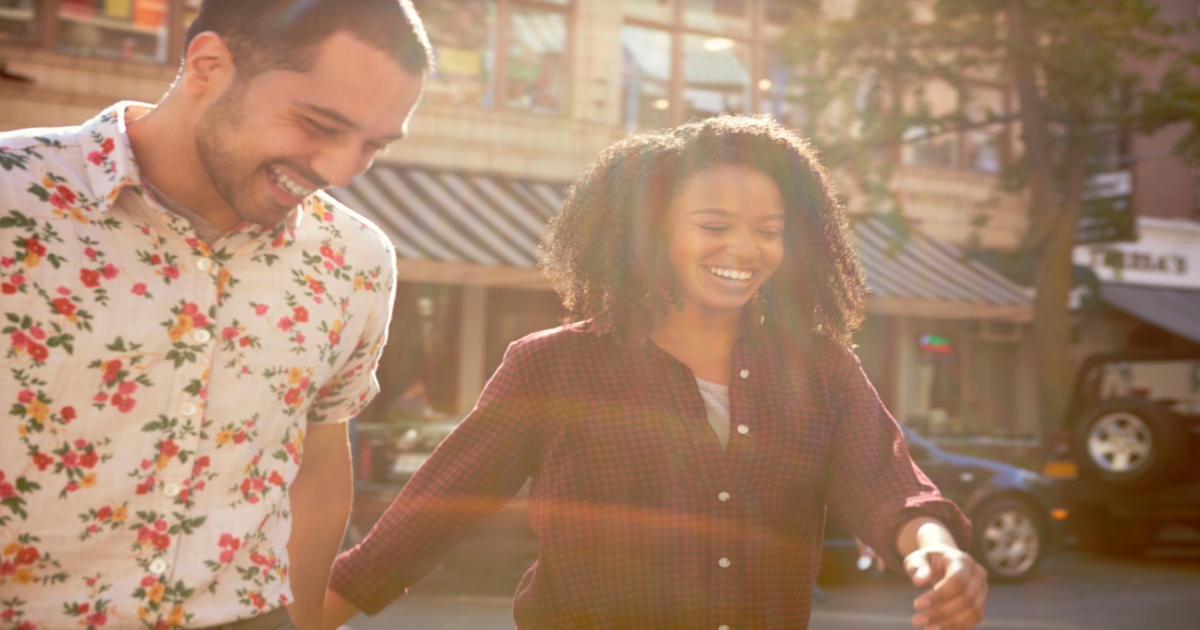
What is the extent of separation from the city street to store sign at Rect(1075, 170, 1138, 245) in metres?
7.34

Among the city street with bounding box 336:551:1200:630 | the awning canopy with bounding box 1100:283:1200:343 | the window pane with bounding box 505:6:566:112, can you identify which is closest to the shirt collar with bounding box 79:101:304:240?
the city street with bounding box 336:551:1200:630

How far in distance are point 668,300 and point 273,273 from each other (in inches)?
36.3

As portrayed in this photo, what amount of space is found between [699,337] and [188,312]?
3.80 feet

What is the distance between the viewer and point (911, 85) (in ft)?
47.1

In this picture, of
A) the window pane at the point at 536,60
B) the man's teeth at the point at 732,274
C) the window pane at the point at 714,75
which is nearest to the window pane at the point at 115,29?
the window pane at the point at 536,60

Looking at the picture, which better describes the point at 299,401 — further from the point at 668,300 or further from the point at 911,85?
the point at 911,85

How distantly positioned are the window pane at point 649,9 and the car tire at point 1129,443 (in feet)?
26.8

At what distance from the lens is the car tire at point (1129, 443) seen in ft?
32.9

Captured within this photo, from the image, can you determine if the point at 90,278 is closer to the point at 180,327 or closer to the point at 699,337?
the point at 180,327

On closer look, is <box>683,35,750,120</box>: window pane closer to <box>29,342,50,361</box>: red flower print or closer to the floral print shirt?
the floral print shirt

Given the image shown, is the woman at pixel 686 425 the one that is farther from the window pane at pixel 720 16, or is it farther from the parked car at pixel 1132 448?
the window pane at pixel 720 16

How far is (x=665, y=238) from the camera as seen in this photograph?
2.69m

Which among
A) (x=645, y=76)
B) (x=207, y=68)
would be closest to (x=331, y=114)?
(x=207, y=68)

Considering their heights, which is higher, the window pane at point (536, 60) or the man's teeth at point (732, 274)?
the window pane at point (536, 60)
